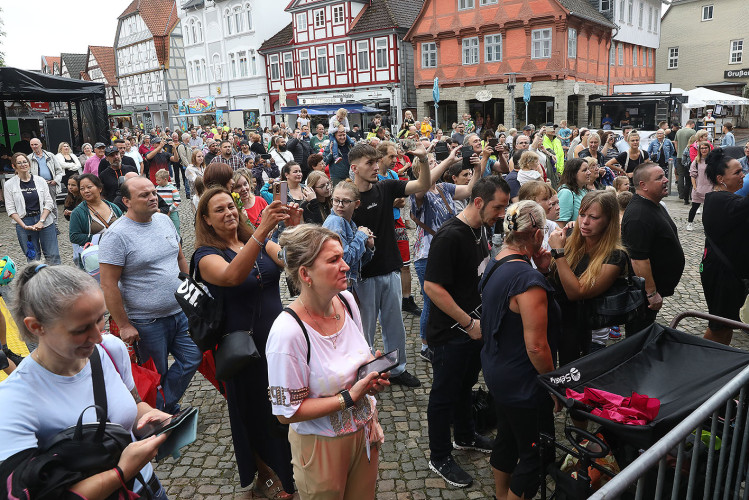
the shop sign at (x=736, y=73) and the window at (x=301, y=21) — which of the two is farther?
A: the window at (x=301, y=21)

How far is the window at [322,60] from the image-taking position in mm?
39003

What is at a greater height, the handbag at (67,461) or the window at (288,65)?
the window at (288,65)

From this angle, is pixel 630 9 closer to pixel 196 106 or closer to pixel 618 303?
pixel 196 106

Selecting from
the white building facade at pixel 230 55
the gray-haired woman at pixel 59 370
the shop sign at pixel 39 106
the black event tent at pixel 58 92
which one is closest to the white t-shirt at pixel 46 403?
the gray-haired woman at pixel 59 370

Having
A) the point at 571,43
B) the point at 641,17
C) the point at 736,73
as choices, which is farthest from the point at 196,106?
the point at 736,73

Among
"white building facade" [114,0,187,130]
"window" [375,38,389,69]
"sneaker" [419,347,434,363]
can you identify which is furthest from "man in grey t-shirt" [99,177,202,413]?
"white building facade" [114,0,187,130]

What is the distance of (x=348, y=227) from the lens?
4258mm

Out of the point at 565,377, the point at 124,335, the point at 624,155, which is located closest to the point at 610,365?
the point at 565,377

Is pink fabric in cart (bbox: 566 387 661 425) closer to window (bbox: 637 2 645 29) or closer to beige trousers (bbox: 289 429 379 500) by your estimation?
beige trousers (bbox: 289 429 379 500)

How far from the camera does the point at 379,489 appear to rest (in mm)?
3506

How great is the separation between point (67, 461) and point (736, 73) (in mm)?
49796

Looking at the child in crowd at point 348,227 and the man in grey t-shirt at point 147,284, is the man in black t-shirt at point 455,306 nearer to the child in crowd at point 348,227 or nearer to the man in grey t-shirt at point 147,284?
the child in crowd at point 348,227

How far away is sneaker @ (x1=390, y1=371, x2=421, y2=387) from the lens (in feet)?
15.9

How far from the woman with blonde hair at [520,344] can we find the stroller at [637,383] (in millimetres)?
106
